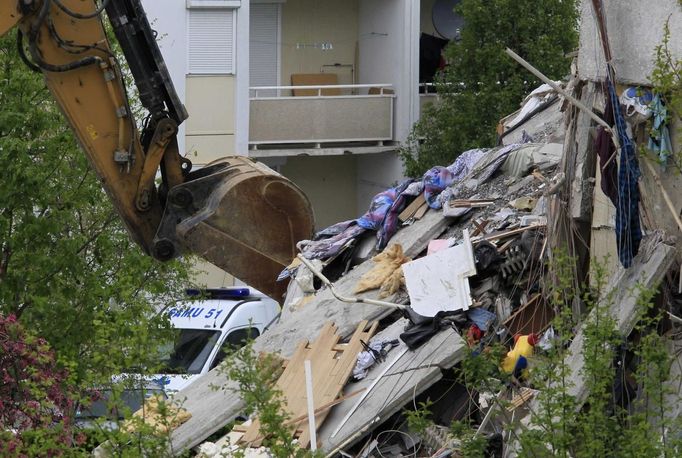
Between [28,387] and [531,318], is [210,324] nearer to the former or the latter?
[531,318]

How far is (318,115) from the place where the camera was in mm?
26297

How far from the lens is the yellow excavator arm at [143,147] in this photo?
Answer: 11.3 meters

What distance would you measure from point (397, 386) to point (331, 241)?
3.43 metres

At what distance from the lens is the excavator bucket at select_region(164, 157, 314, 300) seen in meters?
11.7

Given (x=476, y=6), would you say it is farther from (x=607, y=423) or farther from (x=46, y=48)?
(x=607, y=423)

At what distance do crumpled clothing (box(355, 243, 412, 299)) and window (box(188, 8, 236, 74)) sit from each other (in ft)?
43.2

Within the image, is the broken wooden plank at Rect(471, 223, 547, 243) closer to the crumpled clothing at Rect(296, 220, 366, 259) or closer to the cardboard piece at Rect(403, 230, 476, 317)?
the cardboard piece at Rect(403, 230, 476, 317)

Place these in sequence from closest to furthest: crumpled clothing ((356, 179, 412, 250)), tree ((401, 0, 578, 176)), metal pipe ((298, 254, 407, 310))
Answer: metal pipe ((298, 254, 407, 310)) < crumpled clothing ((356, 179, 412, 250)) < tree ((401, 0, 578, 176))

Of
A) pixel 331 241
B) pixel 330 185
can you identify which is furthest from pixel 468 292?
pixel 330 185

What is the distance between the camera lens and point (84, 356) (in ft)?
45.9

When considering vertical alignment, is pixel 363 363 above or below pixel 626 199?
below

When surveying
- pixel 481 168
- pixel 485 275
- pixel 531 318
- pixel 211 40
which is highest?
pixel 211 40

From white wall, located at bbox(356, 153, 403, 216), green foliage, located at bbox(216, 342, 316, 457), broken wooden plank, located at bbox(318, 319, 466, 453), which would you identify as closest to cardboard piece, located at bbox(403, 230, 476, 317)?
broken wooden plank, located at bbox(318, 319, 466, 453)

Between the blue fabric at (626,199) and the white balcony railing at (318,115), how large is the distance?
54.3 feet
